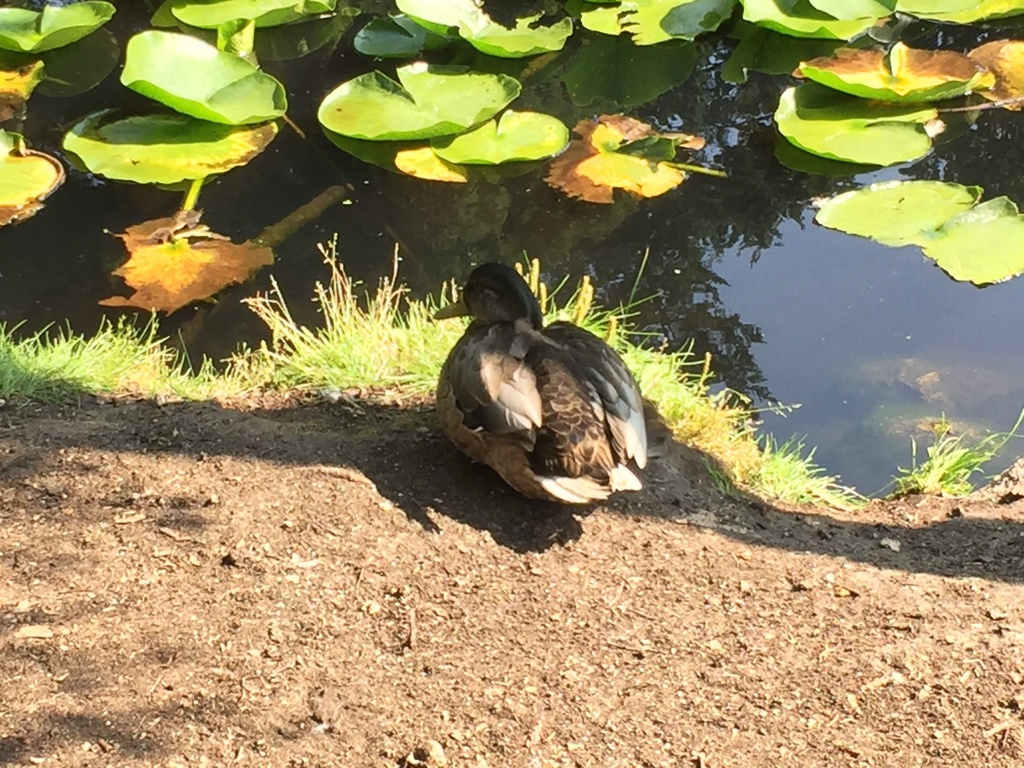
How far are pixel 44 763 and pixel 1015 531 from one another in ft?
9.90

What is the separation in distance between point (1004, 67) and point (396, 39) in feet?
12.6

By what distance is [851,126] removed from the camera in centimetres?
653

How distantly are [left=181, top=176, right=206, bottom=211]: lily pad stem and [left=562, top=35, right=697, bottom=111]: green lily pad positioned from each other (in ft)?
8.02

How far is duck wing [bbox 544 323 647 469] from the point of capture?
3359 millimetres

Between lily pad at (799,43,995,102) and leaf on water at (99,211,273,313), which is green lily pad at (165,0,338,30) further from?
lily pad at (799,43,995,102)

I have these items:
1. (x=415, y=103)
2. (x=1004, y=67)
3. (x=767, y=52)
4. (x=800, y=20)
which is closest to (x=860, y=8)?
(x=800, y=20)

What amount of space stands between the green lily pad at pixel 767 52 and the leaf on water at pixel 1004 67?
3.08 ft

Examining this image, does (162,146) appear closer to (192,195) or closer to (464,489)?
(192,195)

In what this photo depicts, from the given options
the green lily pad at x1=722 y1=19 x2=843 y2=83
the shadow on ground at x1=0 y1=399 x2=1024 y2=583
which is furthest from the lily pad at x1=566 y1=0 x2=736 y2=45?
the shadow on ground at x1=0 y1=399 x2=1024 y2=583

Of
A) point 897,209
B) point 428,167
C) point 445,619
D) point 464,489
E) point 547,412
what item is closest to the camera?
point 445,619

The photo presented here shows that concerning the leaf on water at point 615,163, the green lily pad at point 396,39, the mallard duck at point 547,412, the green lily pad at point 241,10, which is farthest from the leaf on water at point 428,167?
the mallard duck at point 547,412

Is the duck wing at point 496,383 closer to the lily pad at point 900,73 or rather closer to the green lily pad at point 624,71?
the lily pad at point 900,73

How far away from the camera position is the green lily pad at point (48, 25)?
718cm

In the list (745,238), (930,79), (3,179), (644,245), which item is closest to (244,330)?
(3,179)
